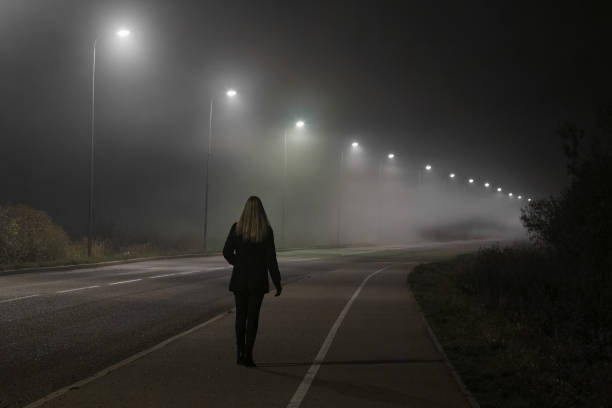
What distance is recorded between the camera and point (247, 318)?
890 cm

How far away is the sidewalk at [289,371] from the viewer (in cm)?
709

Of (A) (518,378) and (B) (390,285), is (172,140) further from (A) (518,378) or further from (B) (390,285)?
(A) (518,378)

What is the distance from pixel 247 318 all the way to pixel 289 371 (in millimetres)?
797

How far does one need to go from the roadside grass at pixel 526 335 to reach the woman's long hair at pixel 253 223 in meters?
2.72

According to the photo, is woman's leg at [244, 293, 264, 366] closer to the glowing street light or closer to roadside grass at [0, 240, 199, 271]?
roadside grass at [0, 240, 199, 271]

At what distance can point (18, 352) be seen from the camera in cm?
977

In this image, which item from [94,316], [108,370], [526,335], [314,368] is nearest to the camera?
[108,370]

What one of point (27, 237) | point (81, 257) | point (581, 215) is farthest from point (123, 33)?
point (581, 215)

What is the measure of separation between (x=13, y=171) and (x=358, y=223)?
127ft

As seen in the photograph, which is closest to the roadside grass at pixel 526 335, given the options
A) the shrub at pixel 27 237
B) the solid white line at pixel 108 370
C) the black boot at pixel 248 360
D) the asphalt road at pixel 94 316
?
the asphalt road at pixel 94 316

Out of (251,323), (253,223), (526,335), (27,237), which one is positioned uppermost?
(27,237)

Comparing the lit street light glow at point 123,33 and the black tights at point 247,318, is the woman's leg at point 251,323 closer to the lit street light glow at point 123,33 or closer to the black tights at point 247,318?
the black tights at point 247,318

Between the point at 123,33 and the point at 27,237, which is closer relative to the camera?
the point at 123,33

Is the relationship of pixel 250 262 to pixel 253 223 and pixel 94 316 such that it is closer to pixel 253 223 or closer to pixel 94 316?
pixel 253 223
